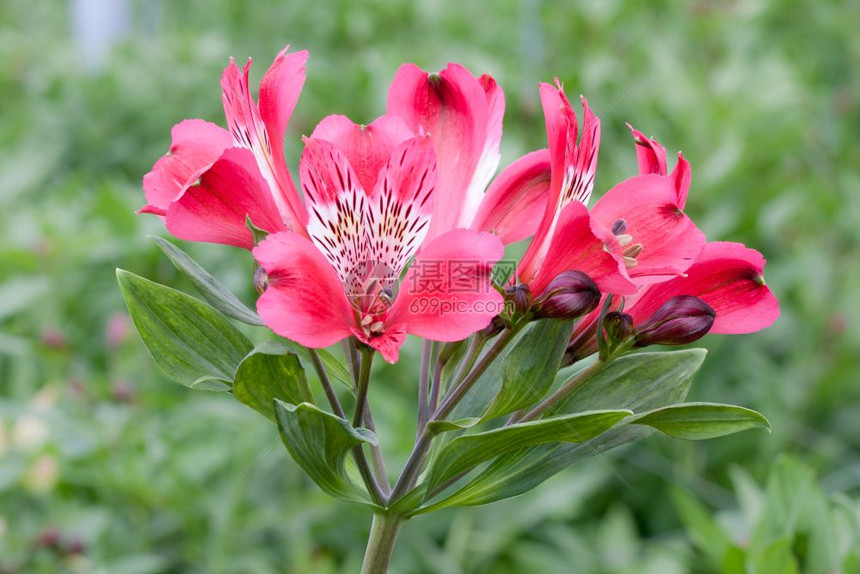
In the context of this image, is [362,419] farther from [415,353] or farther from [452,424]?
[415,353]

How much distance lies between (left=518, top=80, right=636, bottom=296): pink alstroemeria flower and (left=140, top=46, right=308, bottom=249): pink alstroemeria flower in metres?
0.17

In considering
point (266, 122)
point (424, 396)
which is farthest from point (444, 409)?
point (266, 122)

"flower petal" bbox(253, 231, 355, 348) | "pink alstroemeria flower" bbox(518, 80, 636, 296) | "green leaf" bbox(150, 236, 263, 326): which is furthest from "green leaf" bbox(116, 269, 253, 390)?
"pink alstroemeria flower" bbox(518, 80, 636, 296)

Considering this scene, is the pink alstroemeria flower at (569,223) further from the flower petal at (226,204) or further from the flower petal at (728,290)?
the flower petal at (226,204)

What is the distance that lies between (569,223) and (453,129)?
0.48 ft

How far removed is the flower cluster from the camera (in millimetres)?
533

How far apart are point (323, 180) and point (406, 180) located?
0.06m

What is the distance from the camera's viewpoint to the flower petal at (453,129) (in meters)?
0.64

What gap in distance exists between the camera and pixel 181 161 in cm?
64

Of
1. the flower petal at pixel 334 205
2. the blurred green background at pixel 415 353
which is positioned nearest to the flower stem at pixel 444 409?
the flower petal at pixel 334 205

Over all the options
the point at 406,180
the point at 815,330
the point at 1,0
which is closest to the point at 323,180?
the point at 406,180

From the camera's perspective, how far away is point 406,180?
578mm

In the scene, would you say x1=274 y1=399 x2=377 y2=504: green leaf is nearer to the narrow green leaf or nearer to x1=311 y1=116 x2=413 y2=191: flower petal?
the narrow green leaf

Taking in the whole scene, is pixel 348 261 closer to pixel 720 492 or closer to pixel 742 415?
pixel 742 415
